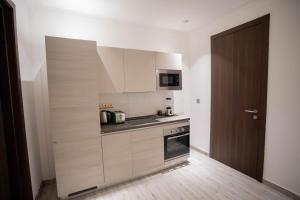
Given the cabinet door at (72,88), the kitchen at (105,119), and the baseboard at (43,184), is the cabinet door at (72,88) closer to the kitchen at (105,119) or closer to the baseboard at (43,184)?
the kitchen at (105,119)

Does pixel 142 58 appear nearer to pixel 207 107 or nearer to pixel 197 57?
pixel 197 57

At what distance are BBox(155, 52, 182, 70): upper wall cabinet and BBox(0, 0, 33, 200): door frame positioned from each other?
71.9 inches

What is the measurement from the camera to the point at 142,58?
2.43m

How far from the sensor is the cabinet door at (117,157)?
81.3 inches

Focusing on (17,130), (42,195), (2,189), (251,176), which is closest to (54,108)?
(17,130)

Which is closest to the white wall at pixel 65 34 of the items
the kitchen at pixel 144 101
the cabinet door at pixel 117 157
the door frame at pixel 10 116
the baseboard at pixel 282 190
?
the kitchen at pixel 144 101

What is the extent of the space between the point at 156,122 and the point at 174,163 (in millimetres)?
852

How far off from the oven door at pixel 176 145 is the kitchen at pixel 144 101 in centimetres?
2

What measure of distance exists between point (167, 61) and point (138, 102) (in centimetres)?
92

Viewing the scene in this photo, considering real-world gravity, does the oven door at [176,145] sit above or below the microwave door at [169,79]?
below

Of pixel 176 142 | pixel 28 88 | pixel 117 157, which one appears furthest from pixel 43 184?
pixel 176 142

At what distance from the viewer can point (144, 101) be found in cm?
293

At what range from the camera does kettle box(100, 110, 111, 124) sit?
7.69 feet

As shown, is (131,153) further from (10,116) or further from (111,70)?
(10,116)
